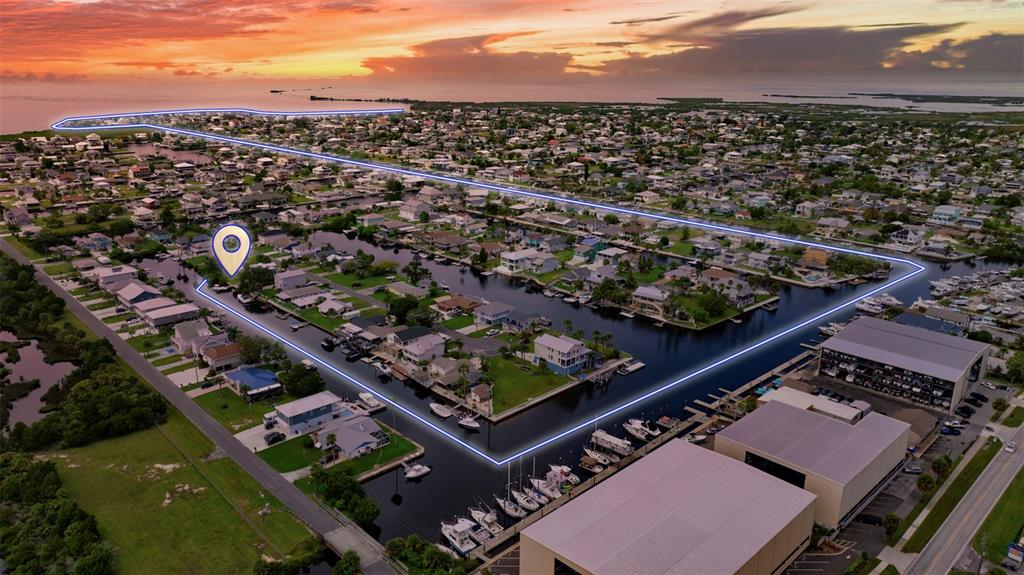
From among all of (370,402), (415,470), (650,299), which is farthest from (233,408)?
(650,299)

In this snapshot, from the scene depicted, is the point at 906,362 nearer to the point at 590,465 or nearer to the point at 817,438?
the point at 817,438

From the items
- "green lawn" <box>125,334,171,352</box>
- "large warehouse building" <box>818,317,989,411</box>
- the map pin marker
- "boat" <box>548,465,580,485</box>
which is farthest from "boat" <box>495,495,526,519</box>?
the map pin marker

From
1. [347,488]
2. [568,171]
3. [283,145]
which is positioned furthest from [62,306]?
[283,145]

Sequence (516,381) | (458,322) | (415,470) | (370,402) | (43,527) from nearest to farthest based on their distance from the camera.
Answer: (43,527)
(415,470)
(370,402)
(516,381)
(458,322)

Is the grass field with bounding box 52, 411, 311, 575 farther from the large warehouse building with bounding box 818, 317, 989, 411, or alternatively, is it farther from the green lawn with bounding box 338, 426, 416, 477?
the large warehouse building with bounding box 818, 317, 989, 411

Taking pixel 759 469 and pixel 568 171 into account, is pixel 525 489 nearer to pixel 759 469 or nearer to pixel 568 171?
pixel 759 469

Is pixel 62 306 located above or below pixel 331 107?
below
